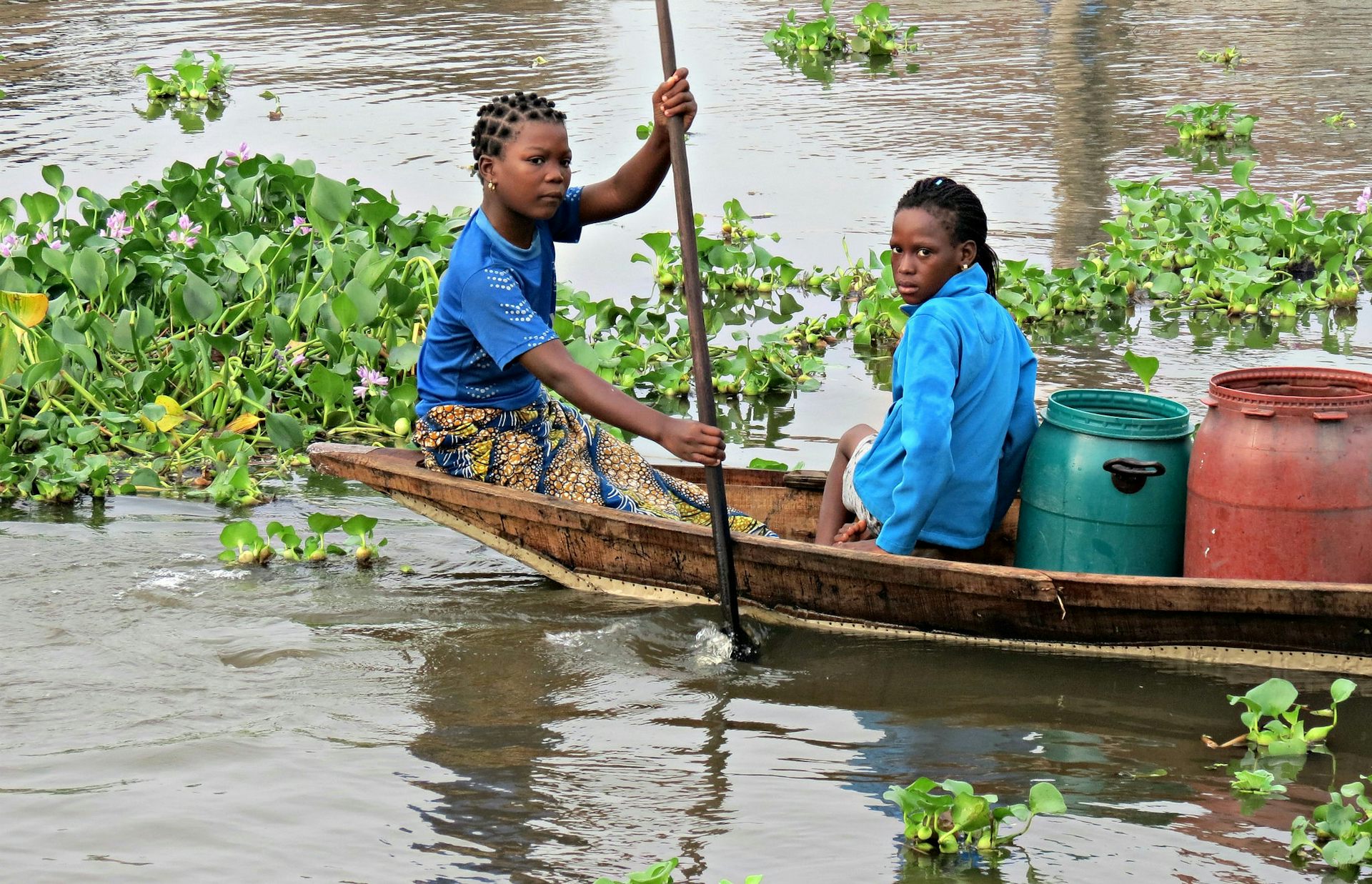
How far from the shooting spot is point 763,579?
12.6 ft

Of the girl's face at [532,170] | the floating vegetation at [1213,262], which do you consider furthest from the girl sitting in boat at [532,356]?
the floating vegetation at [1213,262]

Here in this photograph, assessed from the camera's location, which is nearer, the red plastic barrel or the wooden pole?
the red plastic barrel

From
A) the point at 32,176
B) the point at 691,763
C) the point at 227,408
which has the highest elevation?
the point at 32,176

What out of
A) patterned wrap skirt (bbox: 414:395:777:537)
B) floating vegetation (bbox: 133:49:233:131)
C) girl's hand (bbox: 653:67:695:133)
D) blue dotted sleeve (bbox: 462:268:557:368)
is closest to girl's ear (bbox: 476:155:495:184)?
blue dotted sleeve (bbox: 462:268:557:368)

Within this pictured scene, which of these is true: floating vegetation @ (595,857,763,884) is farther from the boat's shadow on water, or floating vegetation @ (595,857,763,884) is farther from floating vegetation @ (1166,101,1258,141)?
floating vegetation @ (1166,101,1258,141)

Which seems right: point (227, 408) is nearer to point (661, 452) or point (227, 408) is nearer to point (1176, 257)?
point (661, 452)

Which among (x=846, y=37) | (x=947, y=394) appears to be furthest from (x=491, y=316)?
(x=846, y=37)

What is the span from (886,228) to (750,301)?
107cm

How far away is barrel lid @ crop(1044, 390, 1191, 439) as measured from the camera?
11.7ft

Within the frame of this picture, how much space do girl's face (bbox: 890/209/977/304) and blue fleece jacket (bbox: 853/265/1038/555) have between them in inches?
1.5

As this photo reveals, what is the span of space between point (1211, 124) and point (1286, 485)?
575cm

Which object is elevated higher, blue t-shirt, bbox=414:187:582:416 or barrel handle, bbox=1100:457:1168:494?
blue t-shirt, bbox=414:187:582:416

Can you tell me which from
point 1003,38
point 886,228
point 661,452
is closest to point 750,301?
point 886,228

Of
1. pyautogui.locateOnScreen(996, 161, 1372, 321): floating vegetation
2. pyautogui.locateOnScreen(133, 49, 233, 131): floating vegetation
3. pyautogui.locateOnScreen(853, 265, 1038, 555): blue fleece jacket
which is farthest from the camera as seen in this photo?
pyautogui.locateOnScreen(133, 49, 233, 131): floating vegetation
